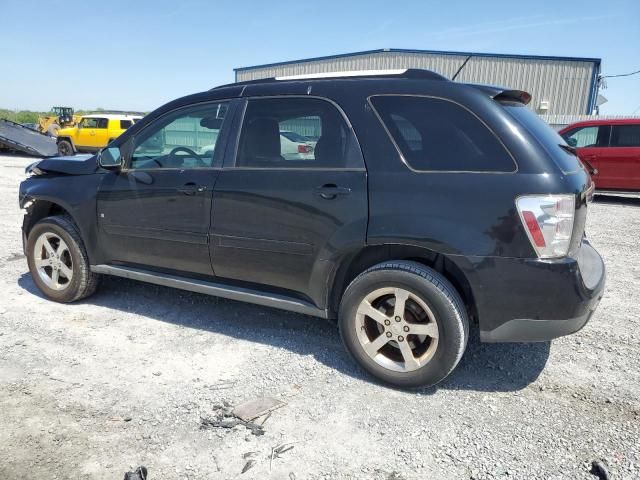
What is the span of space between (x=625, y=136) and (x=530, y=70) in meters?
18.4

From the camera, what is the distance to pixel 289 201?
3.15 m

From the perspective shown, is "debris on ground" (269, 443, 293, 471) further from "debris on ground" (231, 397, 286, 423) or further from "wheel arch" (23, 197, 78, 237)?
"wheel arch" (23, 197, 78, 237)

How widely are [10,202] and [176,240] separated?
26.3 ft

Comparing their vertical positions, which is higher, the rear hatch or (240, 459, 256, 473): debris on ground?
the rear hatch

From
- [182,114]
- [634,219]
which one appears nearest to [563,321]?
[182,114]

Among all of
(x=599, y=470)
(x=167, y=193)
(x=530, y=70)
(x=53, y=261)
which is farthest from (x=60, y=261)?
(x=530, y=70)

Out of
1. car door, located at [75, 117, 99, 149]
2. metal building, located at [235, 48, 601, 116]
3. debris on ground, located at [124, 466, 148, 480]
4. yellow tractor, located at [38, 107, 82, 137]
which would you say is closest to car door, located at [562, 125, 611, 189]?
debris on ground, located at [124, 466, 148, 480]

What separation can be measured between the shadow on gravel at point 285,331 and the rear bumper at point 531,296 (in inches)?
19.5

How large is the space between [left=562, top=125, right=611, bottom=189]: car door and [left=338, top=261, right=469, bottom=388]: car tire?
9.38m

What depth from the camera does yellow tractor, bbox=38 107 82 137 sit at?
25920mm

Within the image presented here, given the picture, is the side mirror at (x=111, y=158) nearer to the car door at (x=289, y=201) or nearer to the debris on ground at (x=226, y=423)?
the car door at (x=289, y=201)

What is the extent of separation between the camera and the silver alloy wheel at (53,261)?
4.28 m

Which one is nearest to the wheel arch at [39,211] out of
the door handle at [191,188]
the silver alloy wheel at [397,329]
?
the door handle at [191,188]

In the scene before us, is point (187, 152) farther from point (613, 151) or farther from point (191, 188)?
point (613, 151)
